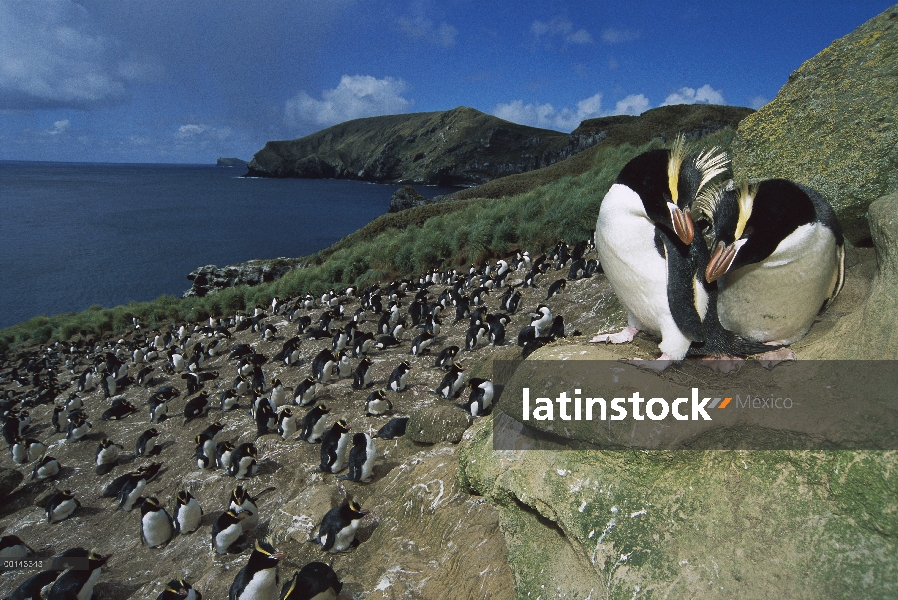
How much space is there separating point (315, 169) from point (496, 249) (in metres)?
184

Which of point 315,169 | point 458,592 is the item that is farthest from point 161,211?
point 458,592

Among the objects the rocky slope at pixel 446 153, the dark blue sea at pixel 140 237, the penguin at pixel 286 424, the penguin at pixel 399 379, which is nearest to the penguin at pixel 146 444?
the penguin at pixel 286 424

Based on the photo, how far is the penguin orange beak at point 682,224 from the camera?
310 centimetres

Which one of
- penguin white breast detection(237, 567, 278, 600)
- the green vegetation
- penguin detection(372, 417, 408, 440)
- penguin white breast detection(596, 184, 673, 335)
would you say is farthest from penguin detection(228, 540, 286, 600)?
the green vegetation

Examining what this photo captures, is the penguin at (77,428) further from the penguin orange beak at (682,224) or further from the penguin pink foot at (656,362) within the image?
the penguin orange beak at (682,224)

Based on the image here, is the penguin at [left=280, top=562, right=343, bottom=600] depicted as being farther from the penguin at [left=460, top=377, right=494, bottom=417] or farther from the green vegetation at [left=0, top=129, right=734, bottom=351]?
the green vegetation at [left=0, top=129, right=734, bottom=351]

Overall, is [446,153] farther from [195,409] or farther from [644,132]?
[195,409]

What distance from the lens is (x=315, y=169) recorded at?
637ft

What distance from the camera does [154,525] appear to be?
8562mm

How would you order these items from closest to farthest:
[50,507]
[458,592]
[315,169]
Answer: [458,592] < [50,507] < [315,169]

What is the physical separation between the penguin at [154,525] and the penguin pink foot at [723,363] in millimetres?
8799

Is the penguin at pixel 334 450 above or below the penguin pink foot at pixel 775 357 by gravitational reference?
below

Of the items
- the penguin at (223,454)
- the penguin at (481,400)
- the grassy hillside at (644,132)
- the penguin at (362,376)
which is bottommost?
the penguin at (223,454)

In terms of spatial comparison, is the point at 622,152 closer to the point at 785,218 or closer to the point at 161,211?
the point at 785,218
